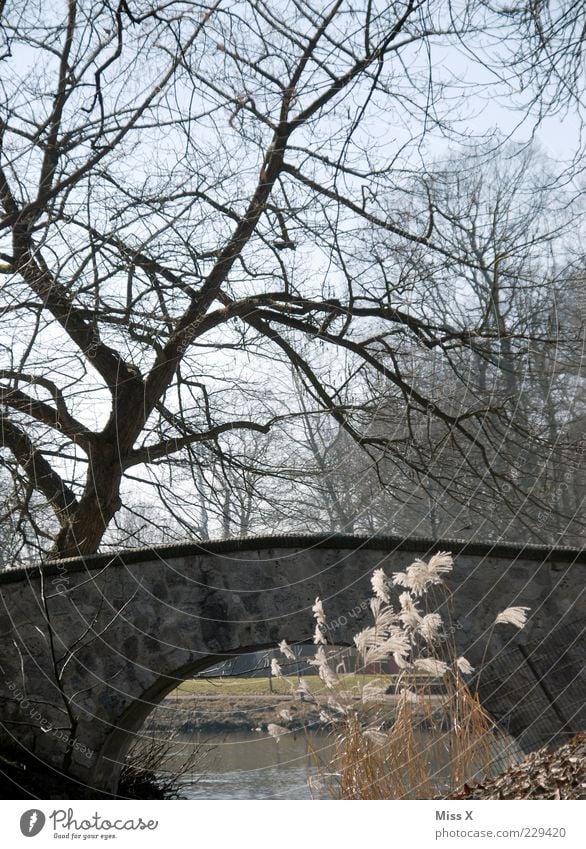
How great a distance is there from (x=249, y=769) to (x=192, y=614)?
4.91m

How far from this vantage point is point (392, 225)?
22.7 feet

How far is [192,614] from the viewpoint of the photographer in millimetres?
5250

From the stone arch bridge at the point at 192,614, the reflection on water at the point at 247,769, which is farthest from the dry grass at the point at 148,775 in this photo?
the stone arch bridge at the point at 192,614

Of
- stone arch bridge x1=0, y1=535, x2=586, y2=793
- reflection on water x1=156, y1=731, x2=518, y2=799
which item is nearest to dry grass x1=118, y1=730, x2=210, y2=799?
reflection on water x1=156, y1=731, x2=518, y2=799

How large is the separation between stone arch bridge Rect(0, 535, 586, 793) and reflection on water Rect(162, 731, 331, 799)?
1267 mm

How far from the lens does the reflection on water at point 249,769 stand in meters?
7.70

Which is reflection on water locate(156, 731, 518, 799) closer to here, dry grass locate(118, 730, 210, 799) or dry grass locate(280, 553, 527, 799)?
dry grass locate(118, 730, 210, 799)

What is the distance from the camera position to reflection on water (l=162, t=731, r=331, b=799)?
25.3 ft

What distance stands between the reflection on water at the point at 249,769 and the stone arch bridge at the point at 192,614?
Answer: 1.27 m

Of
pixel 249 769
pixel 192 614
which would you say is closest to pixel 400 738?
pixel 192 614

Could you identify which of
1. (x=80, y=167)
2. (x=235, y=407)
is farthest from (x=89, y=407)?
(x=80, y=167)

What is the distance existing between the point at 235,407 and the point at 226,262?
1.28m

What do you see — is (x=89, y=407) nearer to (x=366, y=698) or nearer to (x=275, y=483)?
(x=275, y=483)

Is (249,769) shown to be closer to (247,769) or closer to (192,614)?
(247,769)
